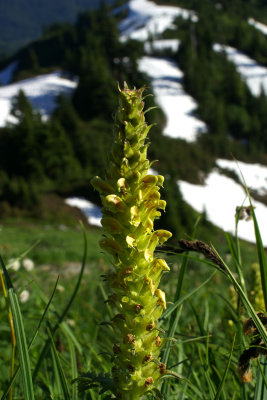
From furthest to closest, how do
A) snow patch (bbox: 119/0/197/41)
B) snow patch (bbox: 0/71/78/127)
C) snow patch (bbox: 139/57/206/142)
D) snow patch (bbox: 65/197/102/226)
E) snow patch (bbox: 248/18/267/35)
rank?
snow patch (bbox: 248/18/267/35) → snow patch (bbox: 119/0/197/41) → snow patch (bbox: 0/71/78/127) → snow patch (bbox: 139/57/206/142) → snow patch (bbox: 65/197/102/226)

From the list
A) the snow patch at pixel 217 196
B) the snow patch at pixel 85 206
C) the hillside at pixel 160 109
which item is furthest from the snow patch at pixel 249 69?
the snow patch at pixel 85 206

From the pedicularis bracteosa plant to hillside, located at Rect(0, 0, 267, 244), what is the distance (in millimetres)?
10126

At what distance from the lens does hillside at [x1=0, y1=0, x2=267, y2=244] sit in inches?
1336

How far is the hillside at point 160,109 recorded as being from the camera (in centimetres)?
3393

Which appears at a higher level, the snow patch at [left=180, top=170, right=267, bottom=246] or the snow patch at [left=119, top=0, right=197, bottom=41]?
the snow patch at [left=119, top=0, right=197, bottom=41]

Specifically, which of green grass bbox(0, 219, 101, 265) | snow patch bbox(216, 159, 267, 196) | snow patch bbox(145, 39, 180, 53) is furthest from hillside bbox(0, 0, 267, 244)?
green grass bbox(0, 219, 101, 265)

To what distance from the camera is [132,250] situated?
4.24 feet

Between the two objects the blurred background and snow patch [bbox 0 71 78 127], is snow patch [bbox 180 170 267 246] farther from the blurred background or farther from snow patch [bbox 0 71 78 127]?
snow patch [bbox 0 71 78 127]

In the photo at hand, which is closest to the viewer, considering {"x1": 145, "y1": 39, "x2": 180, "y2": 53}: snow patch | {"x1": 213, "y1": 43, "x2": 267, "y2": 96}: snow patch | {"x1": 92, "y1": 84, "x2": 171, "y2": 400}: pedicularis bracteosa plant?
{"x1": 92, "y1": 84, "x2": 171, "y2": 400}: pedicularis bracteosa plant

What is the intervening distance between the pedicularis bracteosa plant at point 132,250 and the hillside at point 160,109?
1013 centimetres

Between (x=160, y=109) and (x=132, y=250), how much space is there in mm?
52236

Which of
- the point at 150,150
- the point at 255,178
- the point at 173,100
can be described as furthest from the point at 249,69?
the point at 255,178

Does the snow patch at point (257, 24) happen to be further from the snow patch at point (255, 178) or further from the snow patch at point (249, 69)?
the snow patch at point (255, 178)

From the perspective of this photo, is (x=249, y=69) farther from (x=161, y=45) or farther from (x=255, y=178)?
(x=255, y=178)
